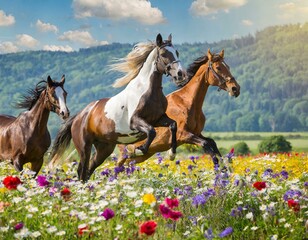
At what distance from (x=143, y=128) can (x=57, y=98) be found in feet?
5.68

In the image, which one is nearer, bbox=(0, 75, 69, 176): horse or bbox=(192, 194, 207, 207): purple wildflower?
bbox=(192, 194, 207, 207): purple wildflower

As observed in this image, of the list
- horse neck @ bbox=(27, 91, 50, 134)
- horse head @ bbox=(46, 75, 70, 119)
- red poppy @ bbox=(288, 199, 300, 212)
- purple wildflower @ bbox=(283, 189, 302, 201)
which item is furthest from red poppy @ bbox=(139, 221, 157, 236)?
horse neck @ bbox=(27, 91, 50, 134)

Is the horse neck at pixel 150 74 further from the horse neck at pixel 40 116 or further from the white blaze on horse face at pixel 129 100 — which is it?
the horse neck at pixel 40 116

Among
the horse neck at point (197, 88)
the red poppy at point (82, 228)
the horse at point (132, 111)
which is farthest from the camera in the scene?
the horse neck at point (197, 88)

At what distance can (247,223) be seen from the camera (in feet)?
22.2

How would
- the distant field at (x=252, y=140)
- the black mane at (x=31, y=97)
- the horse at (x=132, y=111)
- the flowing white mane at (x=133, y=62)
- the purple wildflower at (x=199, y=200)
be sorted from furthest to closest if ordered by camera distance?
the distant field at (x=252, y=140)
the black mane at (x=31, y=97)
the flowing white mane at (x=133, y=62)
the horse at (x=132, y=111)
the purple wildflower at (x=199, y=200)

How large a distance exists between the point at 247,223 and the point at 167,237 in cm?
136

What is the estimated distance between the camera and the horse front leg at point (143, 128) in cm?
873

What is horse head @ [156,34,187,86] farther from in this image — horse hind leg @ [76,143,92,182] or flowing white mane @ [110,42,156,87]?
horse hind leg @ [76,143,92,182]

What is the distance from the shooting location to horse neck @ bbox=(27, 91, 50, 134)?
34.5 ft

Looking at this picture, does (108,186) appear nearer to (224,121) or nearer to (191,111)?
(191,111)

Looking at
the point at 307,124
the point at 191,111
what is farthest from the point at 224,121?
the point at 191,111

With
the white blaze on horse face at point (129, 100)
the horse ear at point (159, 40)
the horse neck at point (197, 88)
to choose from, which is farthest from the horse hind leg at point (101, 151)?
the horse ear at point (159, 40)

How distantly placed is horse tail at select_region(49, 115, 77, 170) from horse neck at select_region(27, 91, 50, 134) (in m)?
0.61
